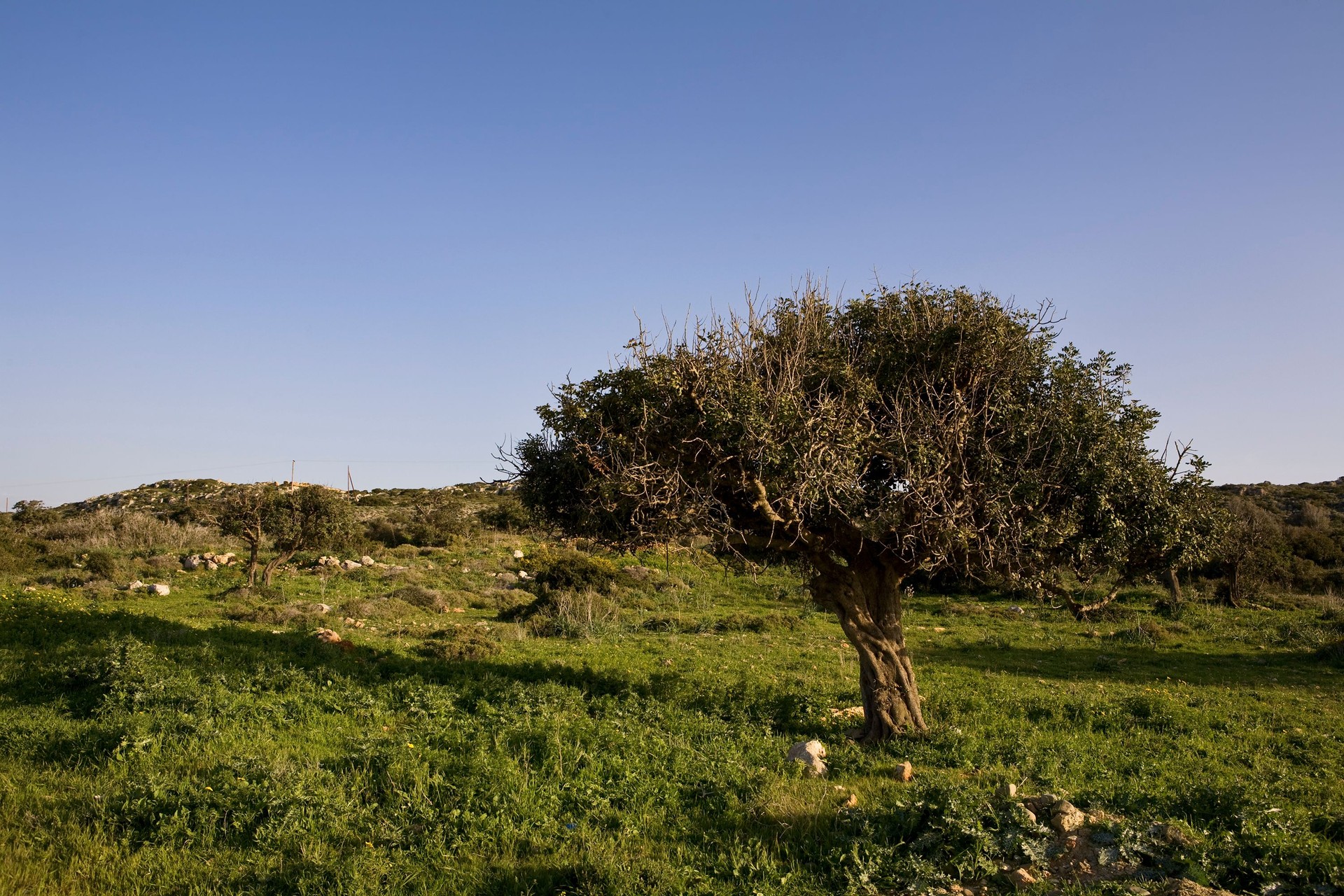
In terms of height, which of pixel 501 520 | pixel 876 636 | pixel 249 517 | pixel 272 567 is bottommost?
pixel 876 636

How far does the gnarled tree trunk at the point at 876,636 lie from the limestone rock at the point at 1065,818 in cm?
447

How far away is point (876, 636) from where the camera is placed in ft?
42.1

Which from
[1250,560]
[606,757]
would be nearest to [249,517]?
[606,757]

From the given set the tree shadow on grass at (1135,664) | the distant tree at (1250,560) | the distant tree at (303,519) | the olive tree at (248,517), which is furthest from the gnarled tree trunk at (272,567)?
the distant tree at (1250,560)

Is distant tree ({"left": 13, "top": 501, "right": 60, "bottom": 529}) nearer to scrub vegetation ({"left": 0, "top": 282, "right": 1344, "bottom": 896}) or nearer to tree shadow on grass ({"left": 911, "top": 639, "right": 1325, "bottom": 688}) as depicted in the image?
scrub vegetation ({"left": 0, "top": 282, "right": 1344, "bottom": 896})

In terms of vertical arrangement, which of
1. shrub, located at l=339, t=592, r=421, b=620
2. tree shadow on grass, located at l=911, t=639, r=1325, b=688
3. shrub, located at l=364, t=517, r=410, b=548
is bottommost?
tree shadow on grass, located at l=911, t=639, r=1325, b=688

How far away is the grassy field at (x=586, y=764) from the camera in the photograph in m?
7.08

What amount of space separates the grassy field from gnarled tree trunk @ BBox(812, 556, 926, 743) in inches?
29.0

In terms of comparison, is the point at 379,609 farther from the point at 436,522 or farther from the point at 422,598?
the point at 436,522

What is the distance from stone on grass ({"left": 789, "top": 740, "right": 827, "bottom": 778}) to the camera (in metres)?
10.4

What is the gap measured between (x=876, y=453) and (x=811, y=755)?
4.24 metres

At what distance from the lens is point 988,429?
11.9 meters

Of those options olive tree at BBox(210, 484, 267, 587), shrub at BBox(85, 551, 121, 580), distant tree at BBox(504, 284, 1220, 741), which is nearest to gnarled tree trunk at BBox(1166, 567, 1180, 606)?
distant tree at BBox(504, 284, 1220, 741)

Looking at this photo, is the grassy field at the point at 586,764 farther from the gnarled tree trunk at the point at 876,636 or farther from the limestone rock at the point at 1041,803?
the gnarled tree trunk at the point at 876,636
